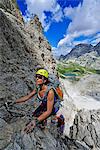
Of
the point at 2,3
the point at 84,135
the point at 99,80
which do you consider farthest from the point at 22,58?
the point at 99,80

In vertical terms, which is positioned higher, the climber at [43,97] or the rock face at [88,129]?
the climber at [43,97]

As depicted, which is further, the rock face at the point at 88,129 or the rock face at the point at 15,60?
the rock face at the point at 88,129

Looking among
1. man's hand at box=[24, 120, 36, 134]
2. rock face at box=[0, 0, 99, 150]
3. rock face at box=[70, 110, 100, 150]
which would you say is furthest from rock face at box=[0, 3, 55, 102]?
rock face at box=[70, 110, 100, 150]

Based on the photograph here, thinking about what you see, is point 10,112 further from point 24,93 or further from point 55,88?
point 24,93

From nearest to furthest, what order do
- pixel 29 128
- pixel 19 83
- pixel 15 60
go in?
pixel 29 128, pixel 19 83, pixel 15 60

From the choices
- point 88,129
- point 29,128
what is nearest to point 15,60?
point 88,129

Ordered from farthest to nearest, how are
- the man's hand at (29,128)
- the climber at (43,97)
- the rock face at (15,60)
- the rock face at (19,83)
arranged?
the rock face at (15,60) → the rock face at (19,83) → the man's hand at (29,128) → the climber at (43,97)

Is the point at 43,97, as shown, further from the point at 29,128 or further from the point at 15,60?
the point at 15,60

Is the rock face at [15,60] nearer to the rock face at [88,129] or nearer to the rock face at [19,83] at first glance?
the rock face at [19,83]

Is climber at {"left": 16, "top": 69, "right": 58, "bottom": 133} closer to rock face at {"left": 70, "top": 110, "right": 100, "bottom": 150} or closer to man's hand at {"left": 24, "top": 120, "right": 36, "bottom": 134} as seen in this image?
man's hand at {"left": 24, "top": 120, "right": 36, "bottom": 134}

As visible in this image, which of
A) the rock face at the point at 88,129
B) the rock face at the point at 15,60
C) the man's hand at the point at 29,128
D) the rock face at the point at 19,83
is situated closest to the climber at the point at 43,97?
the man's hand at the point at 29,128

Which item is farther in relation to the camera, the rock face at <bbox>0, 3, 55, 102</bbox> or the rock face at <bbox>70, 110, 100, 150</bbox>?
the rock face at <bbox>70, 110, 100, 150</bbox>

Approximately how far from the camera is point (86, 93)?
9600cm

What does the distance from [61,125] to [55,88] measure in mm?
4960
